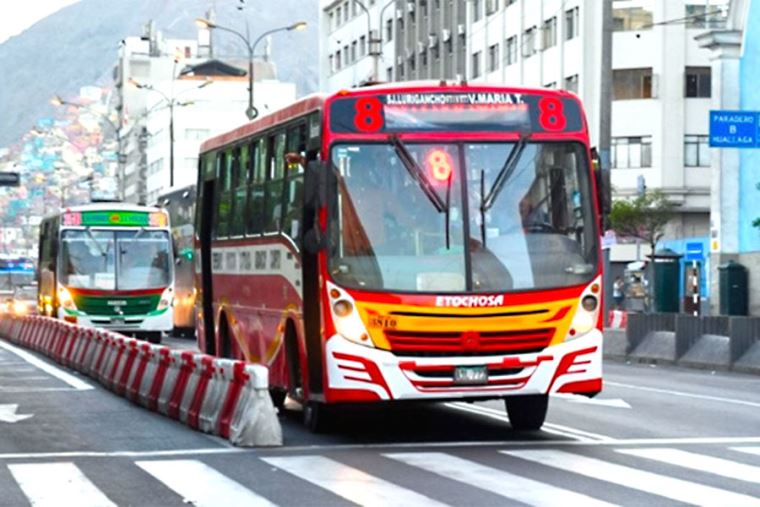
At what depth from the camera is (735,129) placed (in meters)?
40.5

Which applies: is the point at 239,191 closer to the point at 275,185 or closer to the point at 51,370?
the point at 275,185

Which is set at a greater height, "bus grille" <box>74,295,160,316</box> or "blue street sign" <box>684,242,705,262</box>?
"blue street sign" <box>684,242,705,262</box>

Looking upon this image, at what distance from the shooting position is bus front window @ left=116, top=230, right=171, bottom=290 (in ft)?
145

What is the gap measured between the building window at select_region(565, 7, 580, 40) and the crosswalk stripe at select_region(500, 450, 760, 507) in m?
59.4

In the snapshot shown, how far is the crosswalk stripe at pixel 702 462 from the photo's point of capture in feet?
45.4

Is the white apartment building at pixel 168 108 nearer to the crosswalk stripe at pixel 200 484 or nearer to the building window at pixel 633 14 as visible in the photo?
the building window at pixel 633 14

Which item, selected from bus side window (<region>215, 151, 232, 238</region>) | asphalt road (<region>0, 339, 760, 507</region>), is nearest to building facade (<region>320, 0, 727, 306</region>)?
bus side window (<region>215, 151, 232, 238</region>)

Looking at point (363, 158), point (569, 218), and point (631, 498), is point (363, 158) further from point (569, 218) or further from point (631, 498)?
point (631, 498)

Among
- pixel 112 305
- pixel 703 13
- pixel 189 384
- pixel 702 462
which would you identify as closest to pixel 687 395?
pixel 189 384

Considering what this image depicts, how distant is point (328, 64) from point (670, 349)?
281ft

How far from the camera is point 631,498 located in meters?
12.4

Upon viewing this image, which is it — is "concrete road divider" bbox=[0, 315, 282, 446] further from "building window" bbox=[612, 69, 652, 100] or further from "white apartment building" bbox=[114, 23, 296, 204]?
"white apartment building" bbox=[114, 23, 296, 204]

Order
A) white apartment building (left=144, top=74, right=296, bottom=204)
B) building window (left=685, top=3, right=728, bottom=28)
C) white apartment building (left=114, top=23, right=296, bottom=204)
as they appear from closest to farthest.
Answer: building window (left=685, top=3, right=728, bottom=28) < white apartment building (left=144, top=74, right=296, bottom=204) < white apartment building (left=114, top=23, right=296, bottom=204)

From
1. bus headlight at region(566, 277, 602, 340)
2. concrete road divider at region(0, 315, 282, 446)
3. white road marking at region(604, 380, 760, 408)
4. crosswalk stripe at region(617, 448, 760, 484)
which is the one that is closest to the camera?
crosswalk stripe at region(617, 448, 760, 484)
